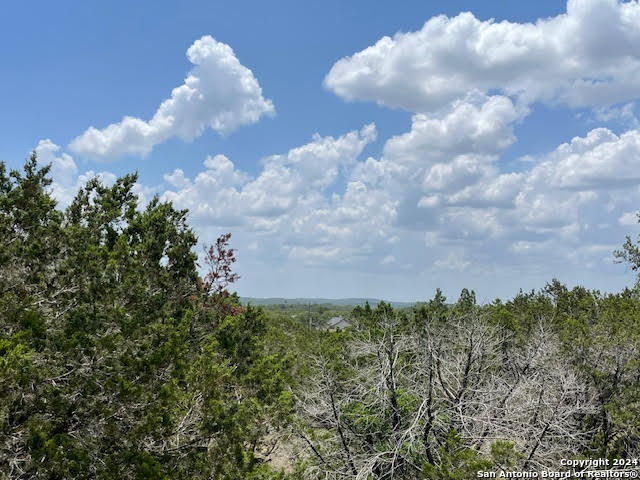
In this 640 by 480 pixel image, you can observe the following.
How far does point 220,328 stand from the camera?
1223cm

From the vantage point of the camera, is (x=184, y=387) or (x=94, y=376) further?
(x=184, y=387)

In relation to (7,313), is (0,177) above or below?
above

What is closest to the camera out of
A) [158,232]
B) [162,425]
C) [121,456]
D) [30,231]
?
[121,456]

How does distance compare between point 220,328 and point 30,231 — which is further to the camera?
point 220,328

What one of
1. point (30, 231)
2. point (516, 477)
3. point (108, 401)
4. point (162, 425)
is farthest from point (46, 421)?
point (516, 477)

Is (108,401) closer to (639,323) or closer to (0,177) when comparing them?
(0,177)

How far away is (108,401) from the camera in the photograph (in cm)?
566

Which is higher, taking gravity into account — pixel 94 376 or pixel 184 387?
pixel 94 376

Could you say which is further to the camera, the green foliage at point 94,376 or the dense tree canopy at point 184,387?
the dense tree canopy at point 184,387

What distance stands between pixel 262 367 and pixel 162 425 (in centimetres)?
556

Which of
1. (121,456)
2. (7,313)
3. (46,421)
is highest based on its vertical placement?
(7,313)

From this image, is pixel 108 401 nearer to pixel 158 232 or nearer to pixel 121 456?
pixel 121 456

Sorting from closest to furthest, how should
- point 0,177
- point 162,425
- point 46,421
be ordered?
point 46,421 → point 162,425 → point 0,177

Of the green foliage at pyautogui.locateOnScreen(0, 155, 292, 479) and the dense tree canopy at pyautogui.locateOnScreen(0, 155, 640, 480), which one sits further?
the dense tree canopy at pyautogui.locateOnScreen(0, 155, 640, 480)
